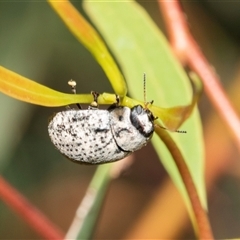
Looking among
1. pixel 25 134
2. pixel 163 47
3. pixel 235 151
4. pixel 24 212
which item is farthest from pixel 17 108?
pixel 235 151

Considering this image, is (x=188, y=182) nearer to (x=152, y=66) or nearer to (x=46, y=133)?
(x=152, y=66)

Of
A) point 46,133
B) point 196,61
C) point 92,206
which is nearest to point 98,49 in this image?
point 196,61

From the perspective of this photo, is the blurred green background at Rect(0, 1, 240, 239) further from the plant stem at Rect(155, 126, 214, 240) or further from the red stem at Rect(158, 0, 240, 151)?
the plant stem at Rect(155, 126, 214, 240)

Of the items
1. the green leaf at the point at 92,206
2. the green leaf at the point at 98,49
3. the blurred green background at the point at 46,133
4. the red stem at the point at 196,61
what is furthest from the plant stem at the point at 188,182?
the blurred green background at the point at 46,133

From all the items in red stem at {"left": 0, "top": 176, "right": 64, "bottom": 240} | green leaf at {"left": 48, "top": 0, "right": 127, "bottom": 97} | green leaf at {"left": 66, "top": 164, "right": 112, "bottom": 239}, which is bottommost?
red stem at {"left": 0, "top": 176, "right": 64, "bottom": 240}

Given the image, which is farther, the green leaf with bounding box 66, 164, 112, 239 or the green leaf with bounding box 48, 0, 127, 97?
the green leaf with bounding box 66, 164, 112, 239

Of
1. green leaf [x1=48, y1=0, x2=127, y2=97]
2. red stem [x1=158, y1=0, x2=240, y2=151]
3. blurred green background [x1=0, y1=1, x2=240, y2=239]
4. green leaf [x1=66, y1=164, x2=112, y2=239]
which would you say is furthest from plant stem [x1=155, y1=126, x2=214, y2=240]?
blurred green background [x1=0, y1=1, x2=240, y2=239]

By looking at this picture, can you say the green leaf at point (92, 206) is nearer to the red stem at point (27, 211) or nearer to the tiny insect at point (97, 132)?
the red stem at point (27, 211)

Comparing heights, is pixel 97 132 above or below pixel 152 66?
below
